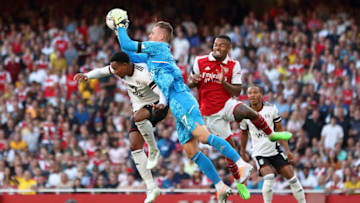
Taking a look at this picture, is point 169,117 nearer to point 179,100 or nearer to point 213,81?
point 213,81

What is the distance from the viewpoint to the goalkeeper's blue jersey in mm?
11414

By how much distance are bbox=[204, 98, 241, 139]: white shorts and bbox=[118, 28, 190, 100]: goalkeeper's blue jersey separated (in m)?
0.89

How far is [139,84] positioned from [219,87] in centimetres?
123

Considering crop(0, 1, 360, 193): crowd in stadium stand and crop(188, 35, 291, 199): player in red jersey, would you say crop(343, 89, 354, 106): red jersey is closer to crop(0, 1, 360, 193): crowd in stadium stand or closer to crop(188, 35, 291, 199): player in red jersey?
crop(0, 1, 360, 193): crowd in stadium stand

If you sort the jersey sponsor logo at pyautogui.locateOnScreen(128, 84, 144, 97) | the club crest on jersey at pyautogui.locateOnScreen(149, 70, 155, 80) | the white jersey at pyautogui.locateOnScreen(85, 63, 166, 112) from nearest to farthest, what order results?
the club crest on jersey at pyautogui.locateOnScreen(149, 70, 155, 80) < the white jersey at pyautogui.locateOnScreen(85, 63, 166, 112) < the jersey sponsor logo at pyautogui.locateOnScreen(128, 84, 144, 97)

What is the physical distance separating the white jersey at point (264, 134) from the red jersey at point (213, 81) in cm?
126

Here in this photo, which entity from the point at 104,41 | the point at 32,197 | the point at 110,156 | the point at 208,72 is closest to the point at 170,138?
the point at 110,156

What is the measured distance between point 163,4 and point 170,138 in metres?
6.36

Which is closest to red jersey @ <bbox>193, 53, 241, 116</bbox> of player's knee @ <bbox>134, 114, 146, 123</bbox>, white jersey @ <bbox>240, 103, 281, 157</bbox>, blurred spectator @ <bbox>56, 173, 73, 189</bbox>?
player's knee @ <bbox>134, 114, 146, 123</bbox>

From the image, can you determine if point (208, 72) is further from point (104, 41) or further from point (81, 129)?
point (104, 41)

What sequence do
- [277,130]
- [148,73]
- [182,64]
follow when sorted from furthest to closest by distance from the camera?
[182,64], [277,130], [148,73]

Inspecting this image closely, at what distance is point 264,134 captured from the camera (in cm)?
1353

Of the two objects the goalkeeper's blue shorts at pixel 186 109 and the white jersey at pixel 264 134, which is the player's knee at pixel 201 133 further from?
the white jersey at pixel 264 134

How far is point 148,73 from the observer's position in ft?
39.7
